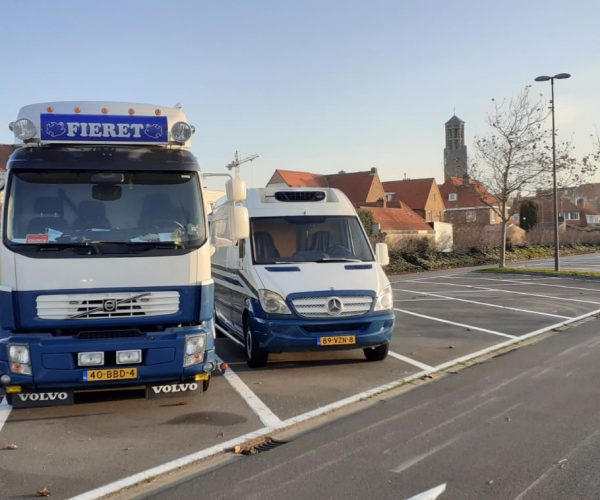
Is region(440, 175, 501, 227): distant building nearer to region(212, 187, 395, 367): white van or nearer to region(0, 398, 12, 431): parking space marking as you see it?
region(212, 187, 395, 367): white van

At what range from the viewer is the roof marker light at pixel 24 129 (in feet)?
20.9

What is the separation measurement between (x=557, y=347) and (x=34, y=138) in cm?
836

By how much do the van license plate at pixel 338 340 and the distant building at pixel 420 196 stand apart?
242ft

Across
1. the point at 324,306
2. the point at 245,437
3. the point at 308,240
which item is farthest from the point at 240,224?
the point at 308,240

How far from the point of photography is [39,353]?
5.94 meters

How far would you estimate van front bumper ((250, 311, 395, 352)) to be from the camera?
8.24 m

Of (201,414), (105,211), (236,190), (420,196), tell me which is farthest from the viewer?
(420,196)

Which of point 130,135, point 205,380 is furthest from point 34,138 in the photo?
point 205,380

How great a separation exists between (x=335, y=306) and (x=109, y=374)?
3.22 m

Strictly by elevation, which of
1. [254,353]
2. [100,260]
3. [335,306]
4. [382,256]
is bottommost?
[254,353]

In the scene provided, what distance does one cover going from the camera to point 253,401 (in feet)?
23.3

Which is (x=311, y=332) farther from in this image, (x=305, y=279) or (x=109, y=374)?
(x=109, y=374)

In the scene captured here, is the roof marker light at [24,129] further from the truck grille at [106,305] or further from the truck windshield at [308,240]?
the truck windshield at [308,240]

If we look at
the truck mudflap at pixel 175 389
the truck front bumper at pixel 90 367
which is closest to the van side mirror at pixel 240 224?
the truck front bumper at pixel 90 367
